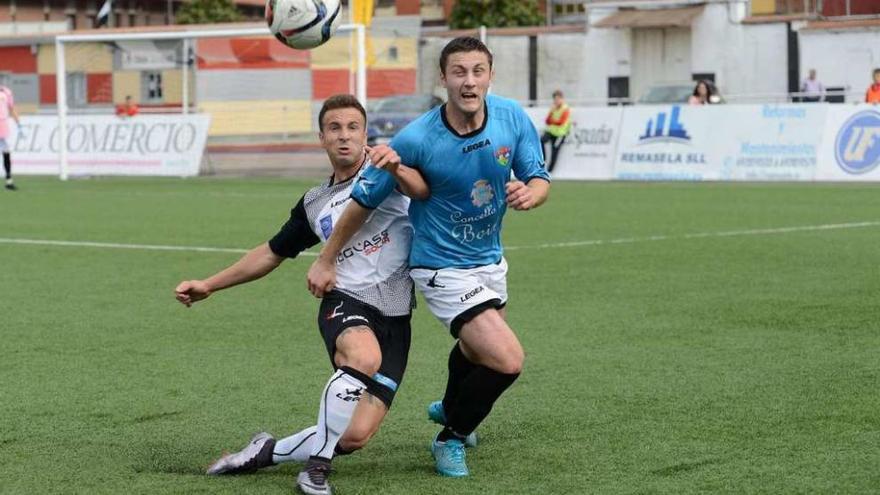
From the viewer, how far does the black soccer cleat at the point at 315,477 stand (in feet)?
19.5

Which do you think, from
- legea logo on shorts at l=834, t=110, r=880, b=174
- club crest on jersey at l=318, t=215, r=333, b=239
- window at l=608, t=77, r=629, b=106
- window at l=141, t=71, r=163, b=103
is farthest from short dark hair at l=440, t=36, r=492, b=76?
window at l=608, t=77, r=629, b=106

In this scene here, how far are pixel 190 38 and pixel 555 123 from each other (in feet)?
25.1

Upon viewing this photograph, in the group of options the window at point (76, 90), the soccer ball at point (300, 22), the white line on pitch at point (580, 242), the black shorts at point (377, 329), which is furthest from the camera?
the window at point (76, 90)

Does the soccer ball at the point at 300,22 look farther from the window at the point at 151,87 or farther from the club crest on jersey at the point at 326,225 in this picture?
the window at the point at 151,87

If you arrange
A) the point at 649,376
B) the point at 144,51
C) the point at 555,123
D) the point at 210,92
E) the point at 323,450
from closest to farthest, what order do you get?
the point at 323,450 → the point at 649,376 → the point at 555,123 → the point at 144,51 → the point at 210,92

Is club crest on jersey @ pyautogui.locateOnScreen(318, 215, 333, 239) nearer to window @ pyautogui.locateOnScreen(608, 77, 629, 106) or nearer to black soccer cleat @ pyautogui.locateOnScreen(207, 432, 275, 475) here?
black soccer cleat @ pyautogui.locateOnScreen(207, 432, 275, 475)

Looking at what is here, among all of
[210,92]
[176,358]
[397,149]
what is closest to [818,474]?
[397,149]

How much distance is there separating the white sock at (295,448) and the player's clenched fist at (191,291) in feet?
2.45

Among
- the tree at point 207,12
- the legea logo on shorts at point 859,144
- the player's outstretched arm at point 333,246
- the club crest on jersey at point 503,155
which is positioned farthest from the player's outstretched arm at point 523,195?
the tree at point 207,12

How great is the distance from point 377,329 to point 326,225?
19.5 inches

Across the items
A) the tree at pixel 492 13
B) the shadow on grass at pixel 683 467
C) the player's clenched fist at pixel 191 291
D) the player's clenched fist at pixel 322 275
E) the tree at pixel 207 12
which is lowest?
the shadow on grass at pixel 683 467

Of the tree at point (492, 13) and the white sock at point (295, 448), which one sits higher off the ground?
the tree at point (492, 13)

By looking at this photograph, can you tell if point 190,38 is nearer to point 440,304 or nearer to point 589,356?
point 589,356

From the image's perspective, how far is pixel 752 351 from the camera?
31.0 feet
